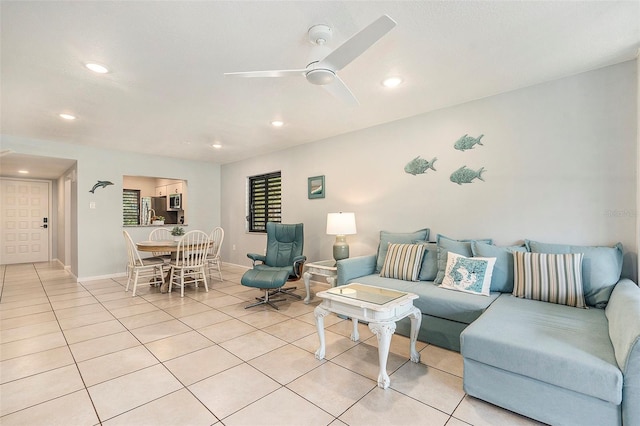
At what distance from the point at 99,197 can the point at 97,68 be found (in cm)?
381

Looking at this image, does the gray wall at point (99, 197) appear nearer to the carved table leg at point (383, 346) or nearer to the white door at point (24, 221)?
the white door at point (24, 221)

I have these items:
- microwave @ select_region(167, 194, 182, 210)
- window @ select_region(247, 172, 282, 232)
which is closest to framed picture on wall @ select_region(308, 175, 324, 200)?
window @ select_region(247, 172, 282, 232)

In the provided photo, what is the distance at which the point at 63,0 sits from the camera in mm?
1710

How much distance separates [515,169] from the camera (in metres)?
2.96

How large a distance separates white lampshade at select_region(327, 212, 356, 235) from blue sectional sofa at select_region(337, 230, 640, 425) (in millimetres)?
1320

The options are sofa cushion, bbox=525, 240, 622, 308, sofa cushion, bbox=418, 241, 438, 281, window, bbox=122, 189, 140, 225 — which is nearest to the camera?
sofa cushion, bbox=525, 240, 622, 308

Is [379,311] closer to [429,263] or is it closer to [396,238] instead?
[429,263]

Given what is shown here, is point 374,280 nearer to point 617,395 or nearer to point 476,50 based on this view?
point 617,395

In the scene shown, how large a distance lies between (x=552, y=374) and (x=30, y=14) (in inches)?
146

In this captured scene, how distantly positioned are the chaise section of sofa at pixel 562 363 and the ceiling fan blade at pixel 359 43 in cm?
187

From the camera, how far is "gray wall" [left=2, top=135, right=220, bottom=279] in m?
5.02

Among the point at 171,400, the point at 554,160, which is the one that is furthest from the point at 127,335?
the point at 554,160

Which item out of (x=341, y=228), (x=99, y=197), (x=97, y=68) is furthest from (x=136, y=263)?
(x=341, y=228)

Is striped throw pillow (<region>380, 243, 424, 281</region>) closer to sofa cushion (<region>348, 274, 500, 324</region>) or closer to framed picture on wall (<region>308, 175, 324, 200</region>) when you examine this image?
sofa cushion (<region>348, 274, 500, 324</region>)
